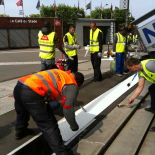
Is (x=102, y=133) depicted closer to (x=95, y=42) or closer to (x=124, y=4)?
(x=95, y=42)

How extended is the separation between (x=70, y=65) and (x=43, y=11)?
142 feet

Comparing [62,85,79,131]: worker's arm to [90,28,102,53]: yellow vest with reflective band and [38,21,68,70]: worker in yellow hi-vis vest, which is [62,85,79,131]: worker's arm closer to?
[38,21,68,70]: worker in yellow hi-vis vest

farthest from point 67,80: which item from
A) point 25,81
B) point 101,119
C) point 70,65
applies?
point 70,65

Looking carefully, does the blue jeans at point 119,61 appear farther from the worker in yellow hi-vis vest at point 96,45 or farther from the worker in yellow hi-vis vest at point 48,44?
the worker in yellow hi-vis vest at point 48,44

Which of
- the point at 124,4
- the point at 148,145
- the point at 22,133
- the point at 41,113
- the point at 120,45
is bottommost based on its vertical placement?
the point at 148,145

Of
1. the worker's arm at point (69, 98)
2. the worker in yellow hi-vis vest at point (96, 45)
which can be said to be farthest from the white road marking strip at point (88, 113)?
the worker in yellow hi-vis vest at point (96, 45)

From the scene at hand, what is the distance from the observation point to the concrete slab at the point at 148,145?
311cm

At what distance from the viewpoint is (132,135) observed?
11.2 feet

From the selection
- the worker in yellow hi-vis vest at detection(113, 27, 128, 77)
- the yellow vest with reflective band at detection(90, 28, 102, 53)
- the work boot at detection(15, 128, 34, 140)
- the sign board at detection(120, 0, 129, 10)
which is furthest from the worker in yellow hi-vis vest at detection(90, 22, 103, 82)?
the work boot at detection(15, 128, 34, 140)

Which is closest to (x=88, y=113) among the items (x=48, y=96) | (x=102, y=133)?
(x=102, y=133)

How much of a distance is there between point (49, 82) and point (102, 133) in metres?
1.43

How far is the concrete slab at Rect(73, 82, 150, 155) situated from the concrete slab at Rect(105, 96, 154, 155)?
0.47 feet

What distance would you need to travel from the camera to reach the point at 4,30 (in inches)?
907

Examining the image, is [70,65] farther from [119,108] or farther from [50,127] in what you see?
[50,127]
